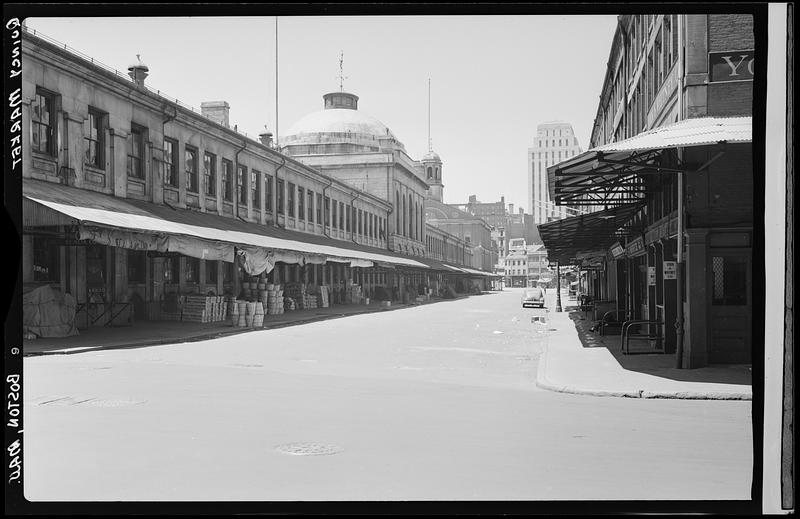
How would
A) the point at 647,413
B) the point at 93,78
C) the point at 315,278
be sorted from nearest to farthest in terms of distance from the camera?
the point at 647,413 < the point at 93,78 < the point at 315,278

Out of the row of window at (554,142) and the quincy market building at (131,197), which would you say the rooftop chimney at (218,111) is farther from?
the row of window at (554,142)

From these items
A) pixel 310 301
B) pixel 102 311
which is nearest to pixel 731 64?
pixel 102 311

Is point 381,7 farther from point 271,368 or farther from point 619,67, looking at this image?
point 619,67

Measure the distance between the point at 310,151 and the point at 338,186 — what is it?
26662 mm

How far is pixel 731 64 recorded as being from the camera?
564 inches

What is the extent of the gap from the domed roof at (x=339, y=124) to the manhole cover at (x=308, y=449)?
77.1m

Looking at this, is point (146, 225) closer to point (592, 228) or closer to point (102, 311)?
point (102, 311)

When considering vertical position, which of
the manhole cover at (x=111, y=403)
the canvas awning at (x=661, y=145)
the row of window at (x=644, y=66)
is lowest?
the manhole cover at (x=111, y=403)

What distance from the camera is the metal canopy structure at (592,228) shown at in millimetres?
22627

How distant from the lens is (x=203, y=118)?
33.3 metres

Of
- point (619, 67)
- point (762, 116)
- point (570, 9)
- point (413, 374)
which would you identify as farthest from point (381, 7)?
point (619, 67)

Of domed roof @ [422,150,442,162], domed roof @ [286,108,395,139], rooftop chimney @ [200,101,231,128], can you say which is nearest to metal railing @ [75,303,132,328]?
rooftop chimney @ [200,101,231,128]

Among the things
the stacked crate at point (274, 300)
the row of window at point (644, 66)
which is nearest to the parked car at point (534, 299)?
the row of window at point (644, 66)

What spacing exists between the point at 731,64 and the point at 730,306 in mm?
4591
